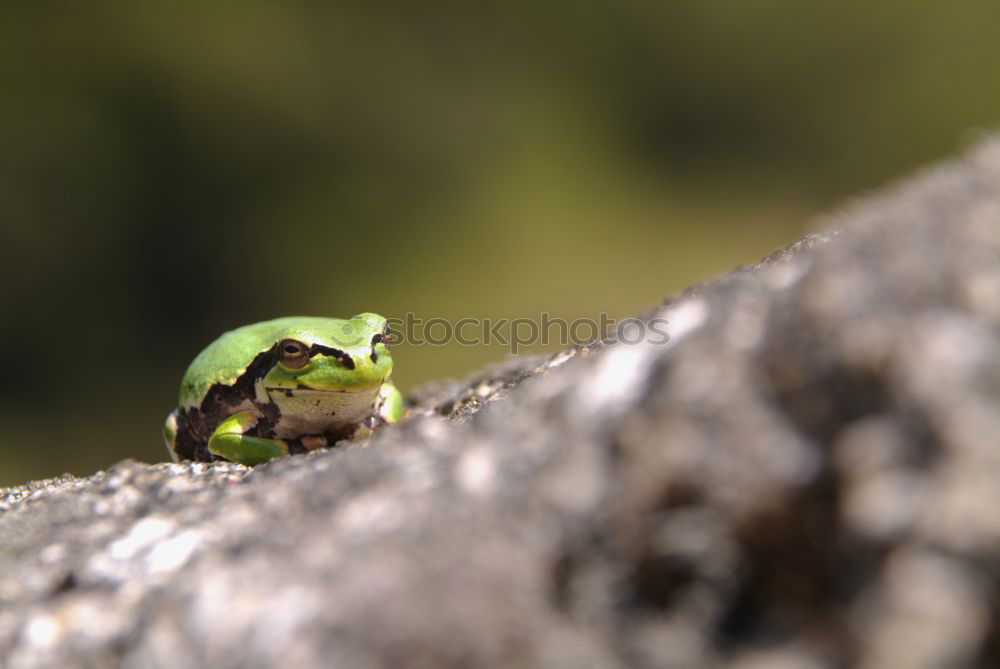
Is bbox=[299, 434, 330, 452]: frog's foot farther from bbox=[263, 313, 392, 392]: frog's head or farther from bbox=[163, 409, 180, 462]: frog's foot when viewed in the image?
bbox=[163, 409, 180, 462]: frog's foot

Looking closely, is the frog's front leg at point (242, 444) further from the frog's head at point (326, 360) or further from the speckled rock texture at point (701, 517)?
the speckled rock texture at point (701, 517)

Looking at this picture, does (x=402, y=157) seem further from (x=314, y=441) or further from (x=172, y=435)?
(x=314, y=441)

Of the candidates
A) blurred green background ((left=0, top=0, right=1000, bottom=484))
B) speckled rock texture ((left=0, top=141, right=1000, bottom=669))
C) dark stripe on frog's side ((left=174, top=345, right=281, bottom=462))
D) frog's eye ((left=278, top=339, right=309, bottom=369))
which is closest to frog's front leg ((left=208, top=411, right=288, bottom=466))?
dark stripe on frog's side ((left=174, top=345, right=281, bottom=462))

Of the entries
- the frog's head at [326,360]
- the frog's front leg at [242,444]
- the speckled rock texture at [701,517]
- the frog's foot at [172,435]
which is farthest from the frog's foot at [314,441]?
the speckled rock texture at [701,517]

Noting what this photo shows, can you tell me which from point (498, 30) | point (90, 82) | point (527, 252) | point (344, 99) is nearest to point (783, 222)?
point (527, 252)

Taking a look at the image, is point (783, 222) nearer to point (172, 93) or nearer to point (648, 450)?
point (172, 93)

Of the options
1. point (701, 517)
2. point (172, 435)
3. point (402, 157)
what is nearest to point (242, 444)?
point (172, 435)
